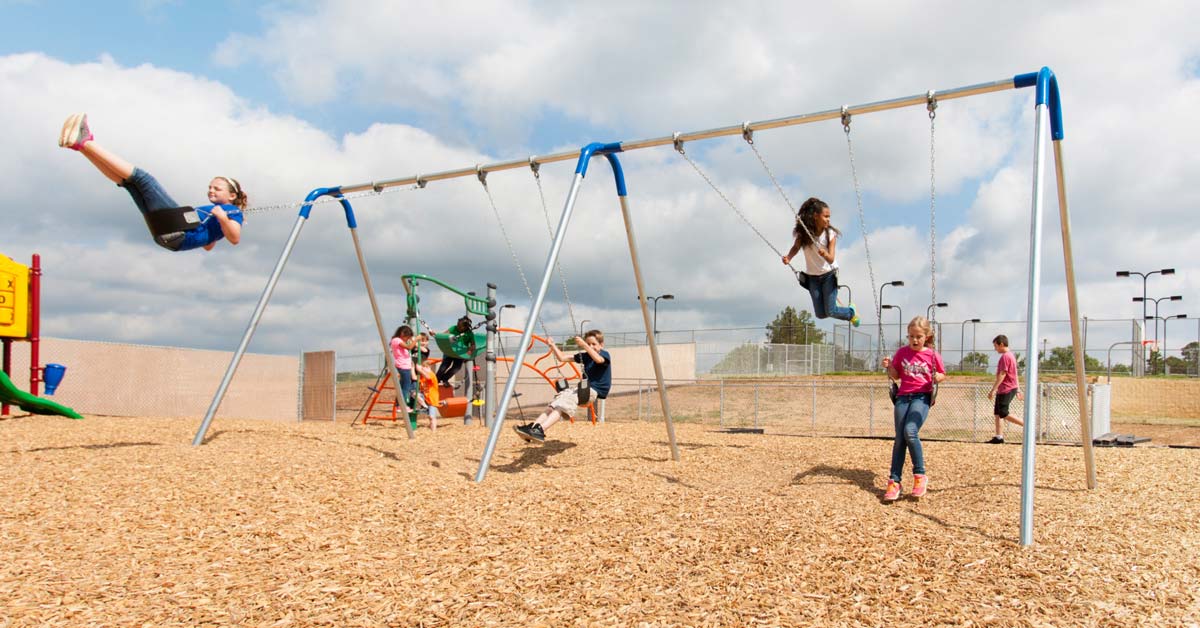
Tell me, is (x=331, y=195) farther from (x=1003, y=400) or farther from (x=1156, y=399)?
(x=1156, y=399)

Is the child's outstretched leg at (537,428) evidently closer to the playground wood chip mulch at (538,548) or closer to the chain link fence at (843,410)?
the playground wood chip mulch at (538,548)

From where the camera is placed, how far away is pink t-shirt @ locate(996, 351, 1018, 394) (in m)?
9.59

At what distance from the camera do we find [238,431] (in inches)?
315

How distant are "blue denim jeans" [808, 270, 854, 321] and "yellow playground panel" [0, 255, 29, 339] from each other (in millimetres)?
9704

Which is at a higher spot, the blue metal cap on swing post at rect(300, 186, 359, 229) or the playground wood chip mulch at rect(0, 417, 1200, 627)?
the blue metal cap on swing post at rect(300, 186, 359, 229)

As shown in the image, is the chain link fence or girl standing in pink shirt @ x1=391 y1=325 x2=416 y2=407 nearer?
girl standing in pink shirt @ x1=391 y1=325 x2=416 y2=407

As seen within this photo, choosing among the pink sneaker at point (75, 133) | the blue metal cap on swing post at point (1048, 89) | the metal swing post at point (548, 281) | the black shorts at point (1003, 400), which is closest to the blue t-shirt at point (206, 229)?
the pink sneaker at point (75, 133)

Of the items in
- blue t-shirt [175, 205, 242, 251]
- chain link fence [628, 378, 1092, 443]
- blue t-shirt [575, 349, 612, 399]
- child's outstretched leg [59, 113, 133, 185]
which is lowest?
chain link fence [628, 378, 1092, 443]

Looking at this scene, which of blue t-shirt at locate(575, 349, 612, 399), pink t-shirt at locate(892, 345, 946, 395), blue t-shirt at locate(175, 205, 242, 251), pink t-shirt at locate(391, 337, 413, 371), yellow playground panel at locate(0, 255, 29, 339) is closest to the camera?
pink t-shirt at locate(892, 345, 946, 395)

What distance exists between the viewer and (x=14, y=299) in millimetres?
9445

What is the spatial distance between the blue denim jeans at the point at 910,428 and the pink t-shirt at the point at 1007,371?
14.8 feet

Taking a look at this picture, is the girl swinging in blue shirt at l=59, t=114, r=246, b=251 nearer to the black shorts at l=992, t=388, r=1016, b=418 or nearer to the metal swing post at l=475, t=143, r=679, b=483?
the metal swing post at l=475, t=143, r=679, b=483

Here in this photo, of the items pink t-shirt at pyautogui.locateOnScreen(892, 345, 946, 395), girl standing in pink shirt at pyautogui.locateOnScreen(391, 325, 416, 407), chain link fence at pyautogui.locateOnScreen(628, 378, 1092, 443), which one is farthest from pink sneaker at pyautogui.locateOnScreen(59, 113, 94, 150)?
chain link fence at pyautogui.locateOnScreen(628, 378, 1092, 443)

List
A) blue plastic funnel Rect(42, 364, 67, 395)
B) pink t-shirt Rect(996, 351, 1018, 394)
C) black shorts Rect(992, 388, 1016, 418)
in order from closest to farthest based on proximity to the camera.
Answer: pink t-shirt Rect(996, 351, 1018, 394)
black shorts Rect(992, 388, 1016, 418)
blue plastic funnel Rect(42, 364, 67, 395)
